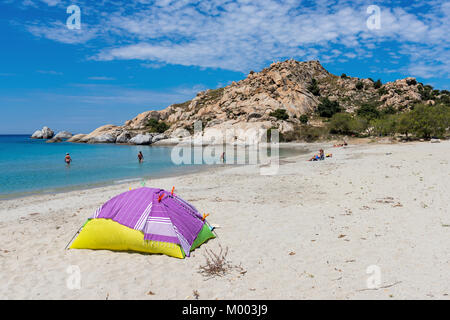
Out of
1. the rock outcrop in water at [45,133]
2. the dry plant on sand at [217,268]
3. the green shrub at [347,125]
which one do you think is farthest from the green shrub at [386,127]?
the rock outcrop in water at [45,133]

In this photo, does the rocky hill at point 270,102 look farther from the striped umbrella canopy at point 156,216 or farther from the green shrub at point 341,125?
the striped umbrella canopy at point 156,216

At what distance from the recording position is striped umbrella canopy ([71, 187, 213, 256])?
8164 millimetres

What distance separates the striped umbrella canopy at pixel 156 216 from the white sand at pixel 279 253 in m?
0.61

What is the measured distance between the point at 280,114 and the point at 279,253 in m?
78.9

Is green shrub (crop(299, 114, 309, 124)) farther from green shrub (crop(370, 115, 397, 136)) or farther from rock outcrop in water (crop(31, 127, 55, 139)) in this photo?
rock outcrop in water (crop(31, 127, 55, 139))

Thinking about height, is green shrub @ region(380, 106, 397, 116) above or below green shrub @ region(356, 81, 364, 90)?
below

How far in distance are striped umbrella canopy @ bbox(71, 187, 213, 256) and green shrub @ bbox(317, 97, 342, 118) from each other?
289 ft

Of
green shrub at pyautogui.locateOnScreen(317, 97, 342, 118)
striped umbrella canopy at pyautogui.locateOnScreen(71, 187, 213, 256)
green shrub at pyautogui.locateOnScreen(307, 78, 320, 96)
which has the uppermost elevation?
green shrub at pyautogui.locateOnScreen(307, 78, 320, 96)

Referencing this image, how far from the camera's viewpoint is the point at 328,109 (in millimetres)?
89875

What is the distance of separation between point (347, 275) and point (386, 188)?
1014 cm

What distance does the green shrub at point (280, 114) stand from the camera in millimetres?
83062

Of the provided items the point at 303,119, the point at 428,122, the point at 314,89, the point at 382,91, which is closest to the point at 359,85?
the point at 382,91

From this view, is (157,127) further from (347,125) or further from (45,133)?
(45,133)

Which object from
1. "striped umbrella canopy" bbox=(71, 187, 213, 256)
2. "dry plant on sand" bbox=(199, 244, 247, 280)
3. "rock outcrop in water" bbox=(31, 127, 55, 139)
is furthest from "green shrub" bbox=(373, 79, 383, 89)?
"rock outcrop in water" bbox=(31, 127, 55, 139)
